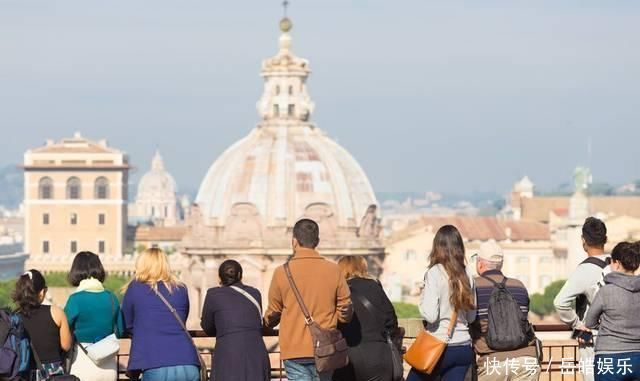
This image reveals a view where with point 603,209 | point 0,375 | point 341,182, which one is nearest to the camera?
point 0,375

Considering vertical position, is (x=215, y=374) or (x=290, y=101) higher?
(x=290, y=101)

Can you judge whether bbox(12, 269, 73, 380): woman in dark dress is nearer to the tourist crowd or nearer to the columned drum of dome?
the tourist crowd

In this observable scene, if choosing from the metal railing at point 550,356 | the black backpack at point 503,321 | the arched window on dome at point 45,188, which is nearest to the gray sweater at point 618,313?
the black backpack at point 503,321

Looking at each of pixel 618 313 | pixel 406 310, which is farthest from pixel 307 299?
pixel 406 310

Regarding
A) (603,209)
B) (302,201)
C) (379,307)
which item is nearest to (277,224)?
(302,201)

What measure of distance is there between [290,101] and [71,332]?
4840 cm

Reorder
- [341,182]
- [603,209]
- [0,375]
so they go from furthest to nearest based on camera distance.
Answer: [603,209]
[341,182]
[0,375]

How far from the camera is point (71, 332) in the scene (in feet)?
59.4

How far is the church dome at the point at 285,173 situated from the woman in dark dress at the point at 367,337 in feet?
156

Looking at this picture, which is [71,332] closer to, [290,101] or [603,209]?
[290,101]

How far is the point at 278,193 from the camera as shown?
219 feet

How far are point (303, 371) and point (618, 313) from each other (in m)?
2.21

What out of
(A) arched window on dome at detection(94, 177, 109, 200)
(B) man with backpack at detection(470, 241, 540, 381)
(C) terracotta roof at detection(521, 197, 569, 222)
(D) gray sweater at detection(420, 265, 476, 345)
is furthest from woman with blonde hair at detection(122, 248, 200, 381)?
(C) terracotta roof at detection(521, 197, 569, 222)

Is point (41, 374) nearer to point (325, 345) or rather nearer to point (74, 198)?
point (325, 345)
